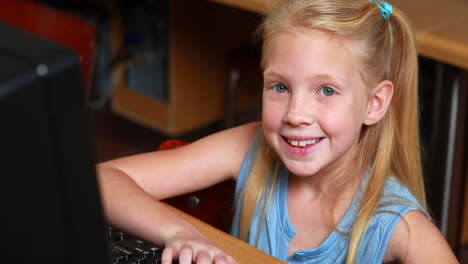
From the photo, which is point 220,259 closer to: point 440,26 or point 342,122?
point 342,122

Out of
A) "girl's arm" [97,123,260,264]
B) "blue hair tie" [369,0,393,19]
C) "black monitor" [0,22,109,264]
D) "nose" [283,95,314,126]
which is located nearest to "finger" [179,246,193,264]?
"girl's arm" [97,123,260,264]

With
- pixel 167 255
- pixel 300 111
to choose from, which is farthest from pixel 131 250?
pixel 300 111

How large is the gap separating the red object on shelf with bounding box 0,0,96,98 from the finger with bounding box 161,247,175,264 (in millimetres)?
784

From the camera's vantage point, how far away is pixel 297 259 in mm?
1036

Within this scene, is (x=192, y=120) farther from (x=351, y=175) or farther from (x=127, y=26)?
(x=351, y=175)

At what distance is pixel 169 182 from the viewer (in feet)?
3.65

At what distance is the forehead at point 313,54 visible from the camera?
925mm

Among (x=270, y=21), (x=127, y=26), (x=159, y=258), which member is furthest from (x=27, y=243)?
(x=127, y=26)

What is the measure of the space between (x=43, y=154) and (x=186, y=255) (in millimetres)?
419

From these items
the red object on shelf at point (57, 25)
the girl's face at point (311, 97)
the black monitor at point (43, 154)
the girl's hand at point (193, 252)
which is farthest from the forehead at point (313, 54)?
the red object on shelf at point (57, 25)

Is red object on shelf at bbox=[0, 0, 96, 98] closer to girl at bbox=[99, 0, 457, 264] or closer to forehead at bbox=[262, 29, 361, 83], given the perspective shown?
girl at bbox=[99, 0, 457, 264]

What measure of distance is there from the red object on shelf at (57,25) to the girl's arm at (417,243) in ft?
2.66

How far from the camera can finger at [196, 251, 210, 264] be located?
2.54ft

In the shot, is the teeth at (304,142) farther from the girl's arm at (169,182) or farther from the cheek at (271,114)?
the girl's arm at (169,182)
